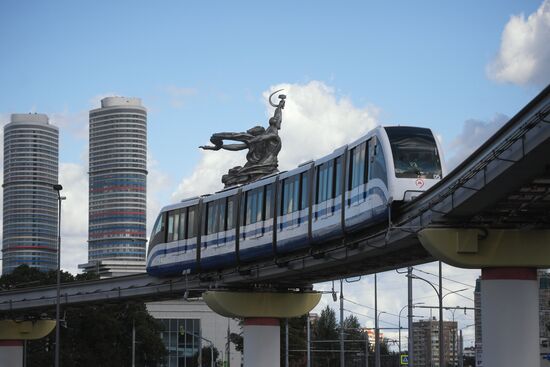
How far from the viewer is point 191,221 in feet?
188

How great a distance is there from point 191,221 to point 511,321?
24.9 meters

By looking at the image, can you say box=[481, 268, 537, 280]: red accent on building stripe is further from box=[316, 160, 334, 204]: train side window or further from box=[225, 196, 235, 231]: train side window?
box=[225, 196, 235, 231]: train side window

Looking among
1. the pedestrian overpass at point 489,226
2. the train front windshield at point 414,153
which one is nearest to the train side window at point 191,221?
the pedestrian overpass at point 489,226

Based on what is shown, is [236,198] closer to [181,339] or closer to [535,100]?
[535,100]

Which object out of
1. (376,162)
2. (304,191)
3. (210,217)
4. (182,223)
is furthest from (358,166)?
(182,223)

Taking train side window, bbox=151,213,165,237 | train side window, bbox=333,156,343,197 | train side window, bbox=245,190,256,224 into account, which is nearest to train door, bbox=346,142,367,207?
train side window, bbox=333,156,343,197

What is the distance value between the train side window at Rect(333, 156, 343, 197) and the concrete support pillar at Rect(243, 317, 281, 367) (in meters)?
15.3

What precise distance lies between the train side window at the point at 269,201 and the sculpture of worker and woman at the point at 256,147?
12119 mm

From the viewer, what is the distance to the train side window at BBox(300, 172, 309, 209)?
4766 cm

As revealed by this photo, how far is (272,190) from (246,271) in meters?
4.59

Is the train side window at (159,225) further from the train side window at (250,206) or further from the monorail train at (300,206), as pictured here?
the train side window at (250,206)

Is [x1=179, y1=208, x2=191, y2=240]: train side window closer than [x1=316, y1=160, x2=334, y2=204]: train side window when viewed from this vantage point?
No

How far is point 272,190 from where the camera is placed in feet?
168

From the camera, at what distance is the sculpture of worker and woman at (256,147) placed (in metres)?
64.2
